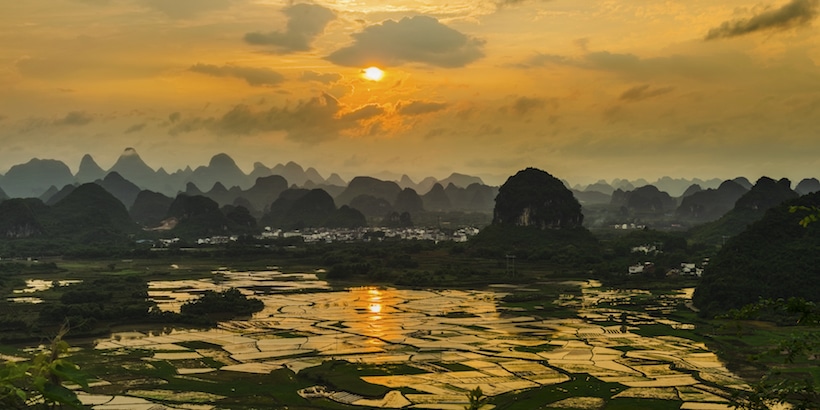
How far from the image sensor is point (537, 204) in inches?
4365

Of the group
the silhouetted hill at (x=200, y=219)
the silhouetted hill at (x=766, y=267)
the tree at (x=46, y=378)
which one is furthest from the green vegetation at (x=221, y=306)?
the silhouetted hill at (x=200, y=219)

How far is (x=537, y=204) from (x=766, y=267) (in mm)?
52168

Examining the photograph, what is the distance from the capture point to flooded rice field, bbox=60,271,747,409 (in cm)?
3338

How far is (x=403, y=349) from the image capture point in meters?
43.5

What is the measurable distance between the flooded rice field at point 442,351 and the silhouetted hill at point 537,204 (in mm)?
44777

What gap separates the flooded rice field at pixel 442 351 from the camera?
33375mm

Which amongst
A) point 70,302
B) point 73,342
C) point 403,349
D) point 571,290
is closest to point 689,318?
point 571,290

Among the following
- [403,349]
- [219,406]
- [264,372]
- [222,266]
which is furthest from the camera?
Answer: [222,266]

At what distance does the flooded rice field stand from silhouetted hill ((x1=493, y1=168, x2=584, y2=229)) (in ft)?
147

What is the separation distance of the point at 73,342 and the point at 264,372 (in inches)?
621

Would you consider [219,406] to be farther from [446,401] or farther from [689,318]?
[689,318]

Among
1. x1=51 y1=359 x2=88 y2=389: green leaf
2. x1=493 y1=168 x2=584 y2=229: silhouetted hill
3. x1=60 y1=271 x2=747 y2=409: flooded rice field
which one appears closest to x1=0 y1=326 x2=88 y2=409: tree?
x1=51 y1=359 x2=88 y2=389: green leaf

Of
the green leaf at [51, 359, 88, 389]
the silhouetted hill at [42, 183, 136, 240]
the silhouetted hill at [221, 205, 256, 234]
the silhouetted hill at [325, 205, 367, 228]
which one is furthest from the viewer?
the silhouetted hill at [325, 205, 367, 228]

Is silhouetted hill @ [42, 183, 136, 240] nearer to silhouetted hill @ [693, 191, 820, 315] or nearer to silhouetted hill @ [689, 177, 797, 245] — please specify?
silhouetted hill @ [689, 177, 797, 245]
